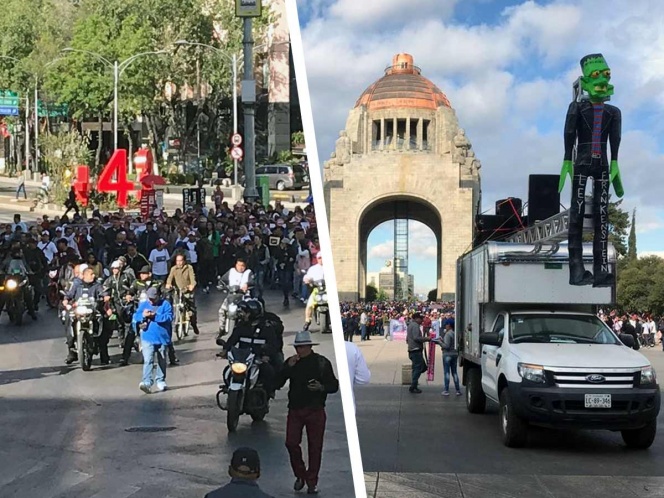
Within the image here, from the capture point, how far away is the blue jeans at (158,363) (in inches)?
97.4

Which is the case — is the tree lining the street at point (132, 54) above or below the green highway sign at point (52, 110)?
above

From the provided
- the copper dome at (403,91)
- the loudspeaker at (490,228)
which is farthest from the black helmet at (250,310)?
the loudspeaker at (490,228)

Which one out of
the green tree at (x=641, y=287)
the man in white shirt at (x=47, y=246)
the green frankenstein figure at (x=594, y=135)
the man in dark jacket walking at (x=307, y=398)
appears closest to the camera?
the man in dark jacket walking at (x=307, y=398)

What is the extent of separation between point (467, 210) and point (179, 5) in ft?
28.2

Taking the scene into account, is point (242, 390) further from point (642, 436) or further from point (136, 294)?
point (642, 436)

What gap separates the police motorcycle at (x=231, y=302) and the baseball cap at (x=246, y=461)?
1.16 feet

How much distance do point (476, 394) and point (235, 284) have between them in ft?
28.6

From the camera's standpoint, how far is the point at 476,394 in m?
10.9

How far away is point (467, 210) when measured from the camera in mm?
10891

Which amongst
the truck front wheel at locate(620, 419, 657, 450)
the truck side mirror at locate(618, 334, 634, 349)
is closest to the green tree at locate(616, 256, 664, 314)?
the truck side mirror at locate(618, 334, 634, 349)

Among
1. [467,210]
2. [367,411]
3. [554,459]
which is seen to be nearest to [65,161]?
[554,459]

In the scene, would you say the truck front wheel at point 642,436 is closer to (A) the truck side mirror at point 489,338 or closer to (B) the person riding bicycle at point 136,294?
(A) the truck side mirror at point 489,338

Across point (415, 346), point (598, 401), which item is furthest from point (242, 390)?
point (415, 346)

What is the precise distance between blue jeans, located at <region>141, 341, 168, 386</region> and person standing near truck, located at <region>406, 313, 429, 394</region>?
8758 millimetres
